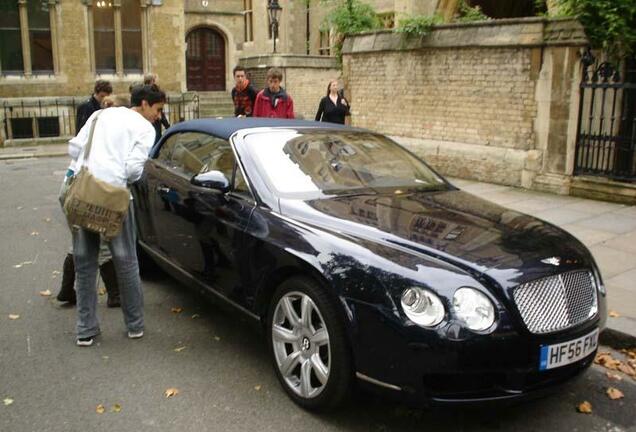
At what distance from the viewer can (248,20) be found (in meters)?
32.9

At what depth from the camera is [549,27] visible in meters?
10.3

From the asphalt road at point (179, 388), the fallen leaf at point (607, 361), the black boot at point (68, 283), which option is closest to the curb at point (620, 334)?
the fallen leaf at point (607, 361)

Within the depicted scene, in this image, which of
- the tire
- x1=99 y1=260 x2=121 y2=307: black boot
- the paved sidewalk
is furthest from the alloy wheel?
the paved sidewalk

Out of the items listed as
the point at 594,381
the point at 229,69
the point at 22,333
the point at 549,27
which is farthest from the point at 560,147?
the point at 229,69

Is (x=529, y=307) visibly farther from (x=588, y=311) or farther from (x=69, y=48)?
(x=69, y=48)

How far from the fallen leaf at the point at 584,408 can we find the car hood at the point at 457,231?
82 centimetres

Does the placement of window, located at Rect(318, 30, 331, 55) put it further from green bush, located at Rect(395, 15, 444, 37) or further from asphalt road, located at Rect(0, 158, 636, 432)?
asphalt road, located at Rect(0, 158, 636, 432)

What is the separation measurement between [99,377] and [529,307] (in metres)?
2.65

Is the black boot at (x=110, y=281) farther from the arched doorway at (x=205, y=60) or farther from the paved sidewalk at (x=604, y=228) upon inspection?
the arched doorway at (x=205, y=60)

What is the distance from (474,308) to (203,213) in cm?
225

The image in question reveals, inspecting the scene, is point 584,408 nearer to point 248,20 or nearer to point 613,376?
point 613,376

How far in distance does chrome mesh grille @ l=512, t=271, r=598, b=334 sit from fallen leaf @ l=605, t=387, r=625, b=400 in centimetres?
69

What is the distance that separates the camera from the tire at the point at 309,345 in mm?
3455

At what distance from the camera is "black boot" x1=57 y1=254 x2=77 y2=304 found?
547 cm
